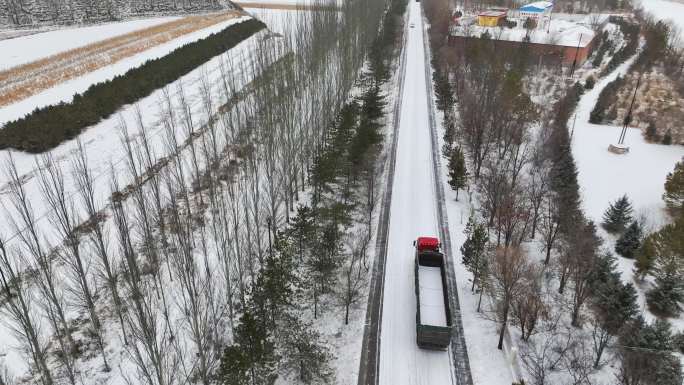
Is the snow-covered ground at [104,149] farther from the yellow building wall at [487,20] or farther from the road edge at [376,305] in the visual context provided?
the yellow building wall at [487,20]

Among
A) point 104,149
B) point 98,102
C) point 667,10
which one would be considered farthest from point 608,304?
point 667,10

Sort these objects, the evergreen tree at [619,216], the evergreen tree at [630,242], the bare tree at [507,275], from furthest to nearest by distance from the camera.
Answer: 1. the evergreen tree at [619,216]
2. the evergreen tree at [630,242]
3. the bare tree at [507,275]

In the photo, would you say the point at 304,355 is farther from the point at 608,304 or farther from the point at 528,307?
the point at 608,304

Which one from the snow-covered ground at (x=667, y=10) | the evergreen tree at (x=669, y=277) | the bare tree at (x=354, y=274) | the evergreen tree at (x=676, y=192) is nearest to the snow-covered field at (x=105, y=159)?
the bare tree at (x=354, y=274)

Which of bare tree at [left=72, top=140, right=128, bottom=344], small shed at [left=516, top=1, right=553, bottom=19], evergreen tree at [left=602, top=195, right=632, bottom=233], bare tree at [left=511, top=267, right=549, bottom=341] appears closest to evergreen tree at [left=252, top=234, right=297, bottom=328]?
bare tree at [left=72, top=140, right=128, bottom=344]

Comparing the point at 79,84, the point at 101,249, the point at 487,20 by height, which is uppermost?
the point at 487,20

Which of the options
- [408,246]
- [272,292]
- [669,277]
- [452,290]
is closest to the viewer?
[272,292]

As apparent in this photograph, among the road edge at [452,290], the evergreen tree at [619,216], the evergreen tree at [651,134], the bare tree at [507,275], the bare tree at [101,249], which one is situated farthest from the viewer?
the evergreen tree at [651,134]
